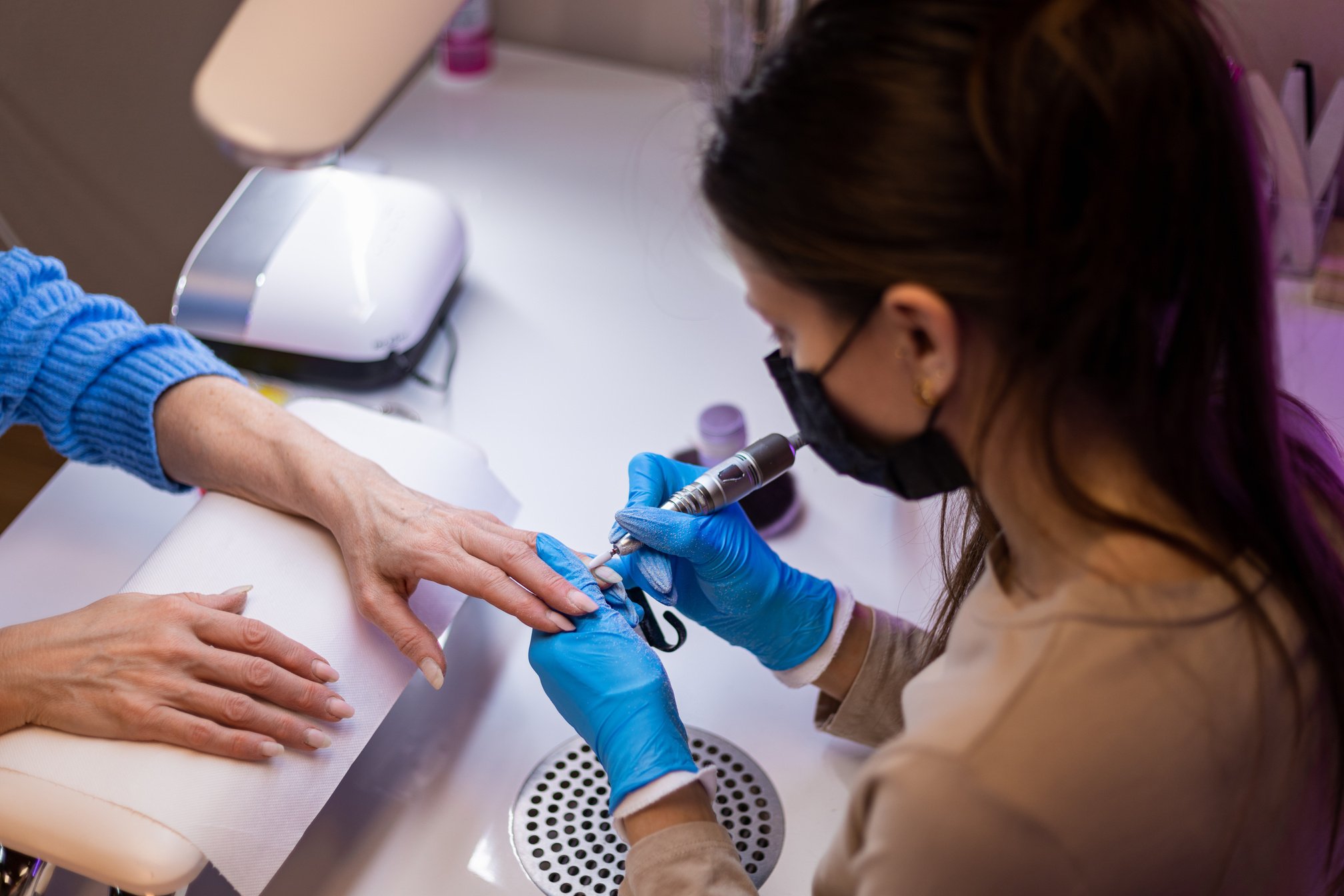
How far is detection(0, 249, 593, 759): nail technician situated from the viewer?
0.88m

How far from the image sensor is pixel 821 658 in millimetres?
1029

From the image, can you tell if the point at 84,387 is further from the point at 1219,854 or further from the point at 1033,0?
the point at 1219,854

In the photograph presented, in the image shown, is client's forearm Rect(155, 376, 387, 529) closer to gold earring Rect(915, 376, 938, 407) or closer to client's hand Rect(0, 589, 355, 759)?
client's hand Rect(0, 589, 355, 759)

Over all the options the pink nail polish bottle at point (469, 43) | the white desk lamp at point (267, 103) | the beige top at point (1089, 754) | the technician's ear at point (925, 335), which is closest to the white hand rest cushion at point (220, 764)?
the white desk lamp at point (267, 103)

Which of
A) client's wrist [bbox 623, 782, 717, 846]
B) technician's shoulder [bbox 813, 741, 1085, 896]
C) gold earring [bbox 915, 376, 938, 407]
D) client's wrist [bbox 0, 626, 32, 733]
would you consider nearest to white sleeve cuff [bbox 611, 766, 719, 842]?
client's wrist [bbox 623, 782, 717, 846]

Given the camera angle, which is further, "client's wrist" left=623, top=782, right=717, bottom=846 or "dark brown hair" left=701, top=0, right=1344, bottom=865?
"client's wrist" left=623, top=782, right=717, bottom=846

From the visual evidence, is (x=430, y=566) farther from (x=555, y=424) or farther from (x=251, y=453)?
(x=555, y=424)

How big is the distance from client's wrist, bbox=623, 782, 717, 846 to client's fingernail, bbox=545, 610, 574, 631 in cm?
17

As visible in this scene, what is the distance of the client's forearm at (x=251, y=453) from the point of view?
1.05m

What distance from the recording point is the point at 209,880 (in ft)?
3.11

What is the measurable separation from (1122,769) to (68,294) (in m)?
1.07

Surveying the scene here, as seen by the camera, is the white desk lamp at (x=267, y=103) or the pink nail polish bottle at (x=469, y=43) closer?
the white desk lamp at (x=267, y=103)

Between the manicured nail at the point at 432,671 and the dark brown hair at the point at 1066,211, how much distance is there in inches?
18.7

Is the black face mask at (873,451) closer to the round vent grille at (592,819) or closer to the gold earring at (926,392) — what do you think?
the gold earring at (926,392)
